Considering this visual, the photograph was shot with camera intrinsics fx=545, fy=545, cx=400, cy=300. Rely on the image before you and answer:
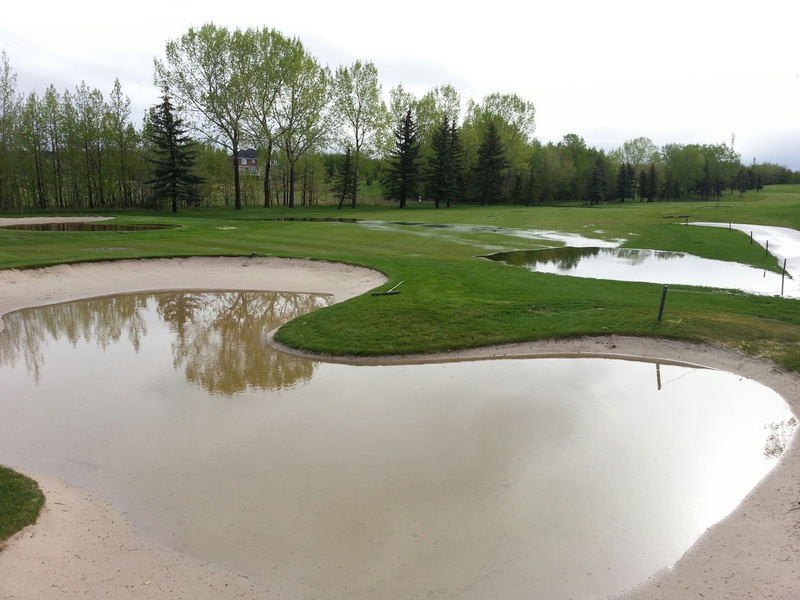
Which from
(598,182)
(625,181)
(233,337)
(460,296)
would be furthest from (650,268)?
(625,181)

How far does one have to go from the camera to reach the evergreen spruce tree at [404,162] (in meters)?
68.0

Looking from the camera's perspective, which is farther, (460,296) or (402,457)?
(460,296)

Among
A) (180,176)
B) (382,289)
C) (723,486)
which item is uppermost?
(180,176)

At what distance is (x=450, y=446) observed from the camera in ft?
25.7

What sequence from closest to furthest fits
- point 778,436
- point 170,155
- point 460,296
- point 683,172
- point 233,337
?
point 778,436 → point 233,337 → point 460,296 → point 170,155 → point 683,172

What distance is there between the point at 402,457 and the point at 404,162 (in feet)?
210

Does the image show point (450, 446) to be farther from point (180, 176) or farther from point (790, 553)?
point (180, 176)

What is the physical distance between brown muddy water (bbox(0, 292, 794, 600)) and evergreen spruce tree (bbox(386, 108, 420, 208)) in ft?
193

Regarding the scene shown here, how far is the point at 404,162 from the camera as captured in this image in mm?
68438

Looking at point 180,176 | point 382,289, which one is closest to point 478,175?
point 180,176

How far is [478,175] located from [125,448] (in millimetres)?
73340

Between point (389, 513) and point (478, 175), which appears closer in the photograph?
point (389, 513)

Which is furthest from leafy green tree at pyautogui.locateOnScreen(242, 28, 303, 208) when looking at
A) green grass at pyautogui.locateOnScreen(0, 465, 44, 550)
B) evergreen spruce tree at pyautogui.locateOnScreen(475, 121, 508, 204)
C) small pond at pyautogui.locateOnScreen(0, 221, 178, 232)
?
green grass at pyautogui.locateOnScreen(0, 465, 44, 550)

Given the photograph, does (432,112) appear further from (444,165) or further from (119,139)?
(119,139)
